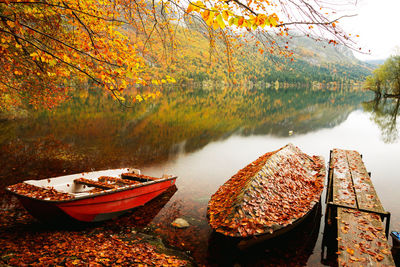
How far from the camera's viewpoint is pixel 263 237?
7.61 m

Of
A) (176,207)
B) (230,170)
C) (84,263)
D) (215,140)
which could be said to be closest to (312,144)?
(215,140)

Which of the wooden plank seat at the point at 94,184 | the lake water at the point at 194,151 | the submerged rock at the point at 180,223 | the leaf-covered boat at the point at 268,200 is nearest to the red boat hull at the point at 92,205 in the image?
the wooden plank seat at the point at 94,184

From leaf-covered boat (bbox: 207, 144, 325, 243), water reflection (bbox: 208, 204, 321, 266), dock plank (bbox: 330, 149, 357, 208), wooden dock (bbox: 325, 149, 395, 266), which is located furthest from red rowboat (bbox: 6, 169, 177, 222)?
dock plank (bbox: 330, 149, 357, 208)

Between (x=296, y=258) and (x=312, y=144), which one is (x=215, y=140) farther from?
(x=296, y=258)

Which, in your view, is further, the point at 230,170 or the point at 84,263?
the point at 230,170

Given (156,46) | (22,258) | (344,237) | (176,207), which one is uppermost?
(156,46)

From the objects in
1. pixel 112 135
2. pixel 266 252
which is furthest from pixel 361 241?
pixel 112 135

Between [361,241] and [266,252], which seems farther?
[266,252]

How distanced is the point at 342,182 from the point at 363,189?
0.95 meters

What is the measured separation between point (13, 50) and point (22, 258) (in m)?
9.21

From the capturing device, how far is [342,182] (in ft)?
36.2

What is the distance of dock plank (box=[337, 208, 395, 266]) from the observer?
20.6 feet

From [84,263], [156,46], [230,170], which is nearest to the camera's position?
[84,263]

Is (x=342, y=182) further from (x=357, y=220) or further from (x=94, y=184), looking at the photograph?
(x=94, y=184)
